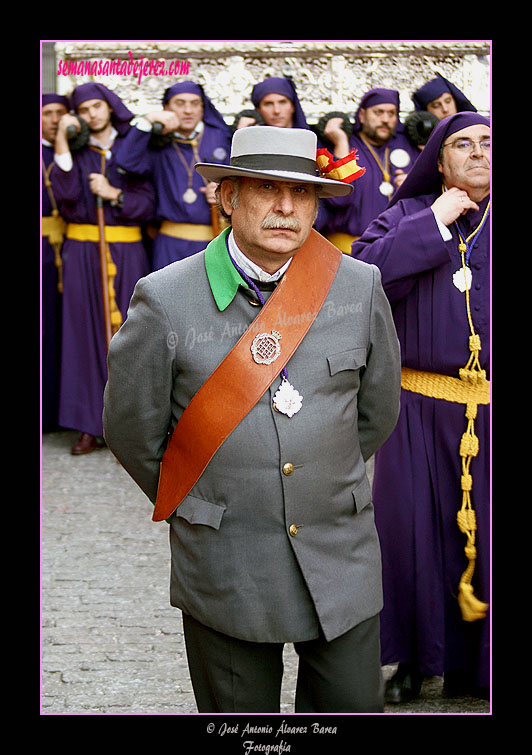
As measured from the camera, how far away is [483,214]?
11.7 ft

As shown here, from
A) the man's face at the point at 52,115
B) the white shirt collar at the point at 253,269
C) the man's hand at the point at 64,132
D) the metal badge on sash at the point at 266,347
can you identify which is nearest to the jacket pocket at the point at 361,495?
the metal badge on sash at the point at 266,347

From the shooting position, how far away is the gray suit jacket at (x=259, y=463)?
2.65 meters

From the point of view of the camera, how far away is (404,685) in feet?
12.5

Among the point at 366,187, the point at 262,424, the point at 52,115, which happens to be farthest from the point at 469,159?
the point at 52,115

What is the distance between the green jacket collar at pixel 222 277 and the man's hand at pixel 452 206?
3.43 ft

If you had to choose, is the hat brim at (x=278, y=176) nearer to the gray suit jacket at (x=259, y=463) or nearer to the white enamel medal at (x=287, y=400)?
the gray suit jacket at (x=259, y=463)

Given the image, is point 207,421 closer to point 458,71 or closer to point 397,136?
point 397,136

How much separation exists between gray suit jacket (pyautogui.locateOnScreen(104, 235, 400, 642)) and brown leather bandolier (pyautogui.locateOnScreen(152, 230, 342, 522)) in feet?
0.09

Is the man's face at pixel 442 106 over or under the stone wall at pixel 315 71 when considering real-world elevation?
under

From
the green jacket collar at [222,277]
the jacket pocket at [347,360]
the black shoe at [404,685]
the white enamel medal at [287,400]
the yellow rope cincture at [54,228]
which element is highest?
the yellow rope cincture at [54,228]

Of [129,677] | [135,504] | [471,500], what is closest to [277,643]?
[471,500]

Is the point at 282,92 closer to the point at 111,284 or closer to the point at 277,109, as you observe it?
the point at 277,109

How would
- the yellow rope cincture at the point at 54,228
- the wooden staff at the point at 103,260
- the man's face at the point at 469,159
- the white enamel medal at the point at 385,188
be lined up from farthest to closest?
the yellow rope cincture at the point at 54,228 < the white enamel medal at the point at 385,188 < the wooden staff at the point at 103,260 < the man's face at the point at 469,159

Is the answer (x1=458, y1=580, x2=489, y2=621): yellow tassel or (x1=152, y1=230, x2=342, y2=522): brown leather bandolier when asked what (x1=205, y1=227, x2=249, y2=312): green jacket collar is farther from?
(x1=458, y1=580, x2=489, y2=621): yellow tassel
